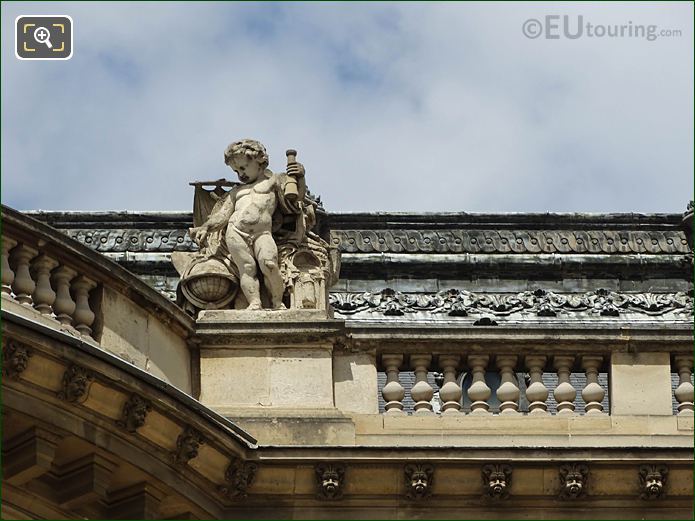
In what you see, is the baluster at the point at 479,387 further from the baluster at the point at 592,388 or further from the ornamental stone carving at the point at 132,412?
the ornamental stone carving at the point at 132,412

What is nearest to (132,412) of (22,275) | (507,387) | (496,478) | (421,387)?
(22,275)

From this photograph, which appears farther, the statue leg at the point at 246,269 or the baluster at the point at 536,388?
the statue leg at the point at 246,269

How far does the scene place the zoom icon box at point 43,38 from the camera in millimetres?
28891

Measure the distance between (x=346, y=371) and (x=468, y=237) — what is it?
8095 millimetres

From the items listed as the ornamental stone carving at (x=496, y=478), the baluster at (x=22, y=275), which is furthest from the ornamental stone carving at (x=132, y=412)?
the ornamental stone carving at (x=496, y=478)

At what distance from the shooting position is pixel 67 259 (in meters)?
26.3

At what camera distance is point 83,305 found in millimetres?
26469

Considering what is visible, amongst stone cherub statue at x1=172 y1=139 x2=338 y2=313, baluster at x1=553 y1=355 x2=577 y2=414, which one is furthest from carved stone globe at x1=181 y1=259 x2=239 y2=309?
baluster at x1=553 y1=355 x2=577 y2=414

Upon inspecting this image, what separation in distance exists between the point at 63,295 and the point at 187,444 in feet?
5.50

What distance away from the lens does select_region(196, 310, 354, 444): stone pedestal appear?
1071 inches

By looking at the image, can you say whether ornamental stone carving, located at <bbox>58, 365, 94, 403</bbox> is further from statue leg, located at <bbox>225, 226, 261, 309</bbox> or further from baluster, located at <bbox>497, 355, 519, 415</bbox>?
baluster, located at <bbox>497, 355, 519, 415</bbox>

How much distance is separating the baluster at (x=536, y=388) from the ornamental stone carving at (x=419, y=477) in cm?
145

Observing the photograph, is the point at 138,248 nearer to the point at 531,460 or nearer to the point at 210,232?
the point at 210,232

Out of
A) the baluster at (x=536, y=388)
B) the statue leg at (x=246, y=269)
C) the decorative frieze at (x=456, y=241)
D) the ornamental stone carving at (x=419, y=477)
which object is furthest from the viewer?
the decorative frieze at (x=456, y=241)
